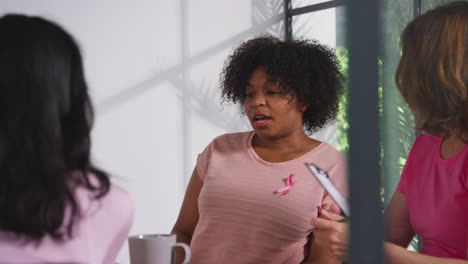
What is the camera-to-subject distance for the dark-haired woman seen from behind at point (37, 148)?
2.88 ft

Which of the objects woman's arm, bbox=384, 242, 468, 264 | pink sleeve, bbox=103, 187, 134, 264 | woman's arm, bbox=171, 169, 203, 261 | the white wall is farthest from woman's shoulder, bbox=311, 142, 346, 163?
the white wall

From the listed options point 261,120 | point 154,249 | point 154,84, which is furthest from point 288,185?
point 154,84

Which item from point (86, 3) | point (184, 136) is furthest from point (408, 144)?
point (86, 3)

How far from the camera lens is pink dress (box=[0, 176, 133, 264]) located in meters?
0.88

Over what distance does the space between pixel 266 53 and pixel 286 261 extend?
642 mm

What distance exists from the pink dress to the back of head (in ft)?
2.11

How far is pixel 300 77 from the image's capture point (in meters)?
1.87

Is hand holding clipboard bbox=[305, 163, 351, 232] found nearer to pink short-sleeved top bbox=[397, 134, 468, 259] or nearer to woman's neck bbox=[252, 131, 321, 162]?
pink short-sleeved top bbox=[397, 134, 468, 259]

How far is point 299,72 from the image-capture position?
6.17 ft

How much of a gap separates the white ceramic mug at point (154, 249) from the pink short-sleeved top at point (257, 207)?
48 cm

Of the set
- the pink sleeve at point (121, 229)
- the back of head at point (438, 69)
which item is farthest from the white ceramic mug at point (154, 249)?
the back of head at point (438, 69)

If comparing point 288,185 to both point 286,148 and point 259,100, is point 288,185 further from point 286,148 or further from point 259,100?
point 259,100

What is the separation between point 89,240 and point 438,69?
74 centimetres

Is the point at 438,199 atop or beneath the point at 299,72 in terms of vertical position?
beneath
